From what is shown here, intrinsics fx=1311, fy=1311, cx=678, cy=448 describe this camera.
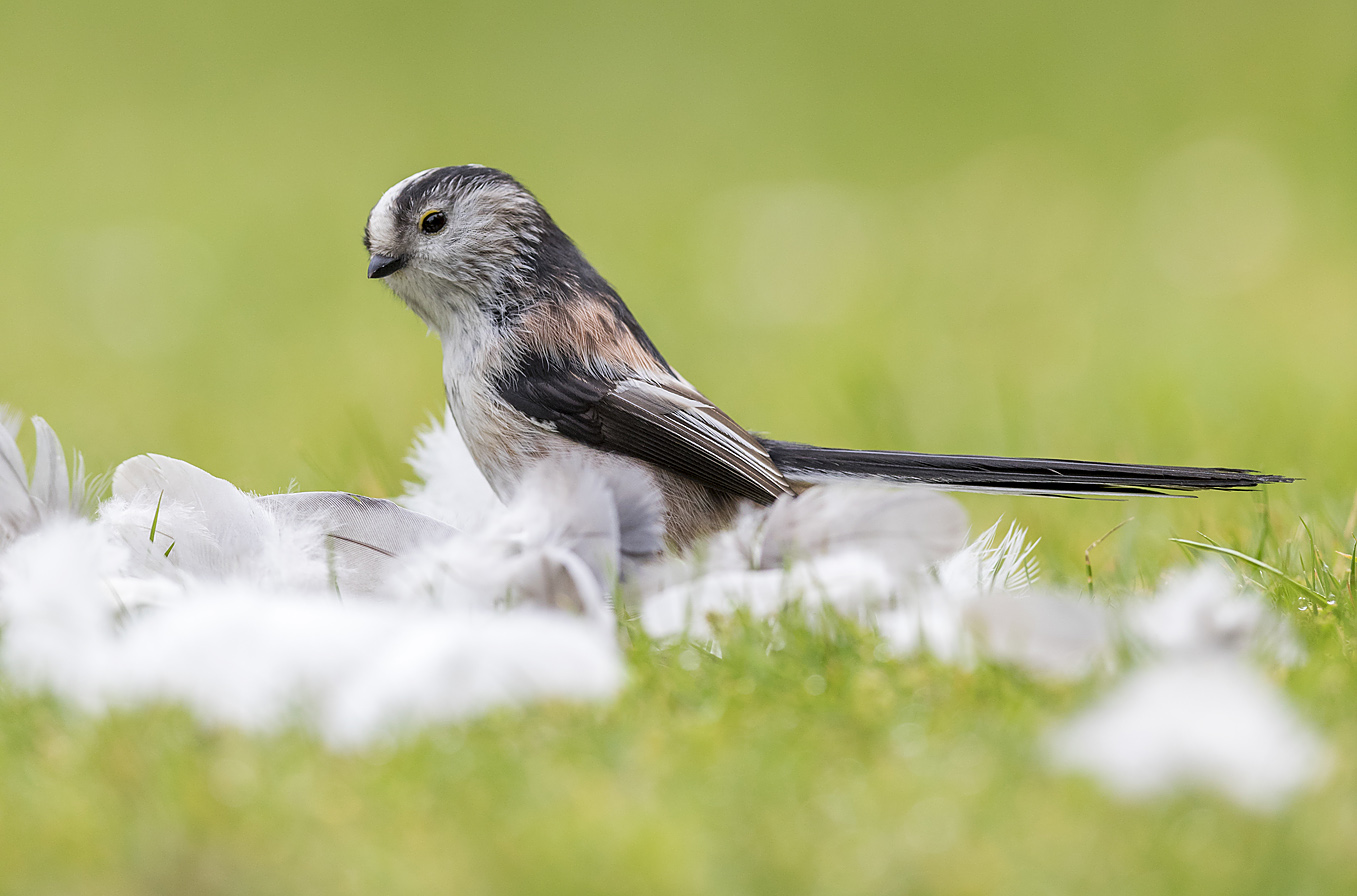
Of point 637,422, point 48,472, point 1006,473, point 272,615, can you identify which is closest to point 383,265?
point 637,422

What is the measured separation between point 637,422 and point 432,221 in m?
0.72

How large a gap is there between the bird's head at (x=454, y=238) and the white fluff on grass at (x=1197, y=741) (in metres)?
1.81

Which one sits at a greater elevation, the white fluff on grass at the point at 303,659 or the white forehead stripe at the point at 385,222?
the white forehead stripe at the point at 385,222

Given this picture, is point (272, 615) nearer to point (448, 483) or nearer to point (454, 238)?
point (454, 238)

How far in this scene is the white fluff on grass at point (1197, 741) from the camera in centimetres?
168

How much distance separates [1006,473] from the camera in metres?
2.90

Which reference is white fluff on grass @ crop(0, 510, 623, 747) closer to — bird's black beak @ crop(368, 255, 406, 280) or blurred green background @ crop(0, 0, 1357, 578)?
bird's black beak @ crop(368, 255, 406, 280)

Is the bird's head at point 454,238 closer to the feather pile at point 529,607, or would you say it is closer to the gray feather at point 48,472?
the feather pile at point 529,607

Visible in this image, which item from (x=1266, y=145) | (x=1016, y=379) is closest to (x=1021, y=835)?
(x=1016, y=379)

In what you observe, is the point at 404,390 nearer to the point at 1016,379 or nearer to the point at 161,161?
the point at 1016,379

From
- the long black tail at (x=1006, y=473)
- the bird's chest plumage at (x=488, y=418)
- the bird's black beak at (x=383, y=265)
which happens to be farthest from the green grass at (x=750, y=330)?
the bird's black beak at (x=383, y=265)

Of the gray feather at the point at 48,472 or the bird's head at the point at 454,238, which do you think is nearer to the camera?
the gray feather at the point at 48,472

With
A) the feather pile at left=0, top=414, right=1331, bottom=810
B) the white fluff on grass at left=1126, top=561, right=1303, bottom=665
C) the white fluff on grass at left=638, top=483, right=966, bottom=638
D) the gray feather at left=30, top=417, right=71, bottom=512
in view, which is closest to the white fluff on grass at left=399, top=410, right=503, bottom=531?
the feather pile at left=0, top=414, right=1331, bottom=810

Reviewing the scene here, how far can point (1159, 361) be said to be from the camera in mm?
7305
